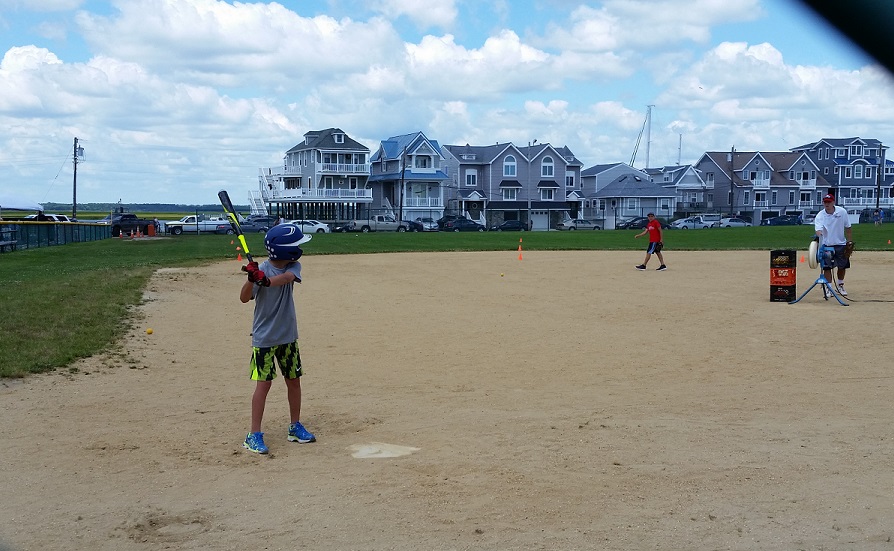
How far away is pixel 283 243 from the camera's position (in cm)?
718

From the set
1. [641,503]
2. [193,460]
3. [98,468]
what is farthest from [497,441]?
[98,468]

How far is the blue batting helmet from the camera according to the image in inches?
Answer: 283

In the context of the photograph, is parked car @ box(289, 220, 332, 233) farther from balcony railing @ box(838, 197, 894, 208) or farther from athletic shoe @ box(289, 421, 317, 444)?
balcony railing @ box(838, 197, 894, 208)

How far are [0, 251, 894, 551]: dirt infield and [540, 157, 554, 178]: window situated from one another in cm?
8501

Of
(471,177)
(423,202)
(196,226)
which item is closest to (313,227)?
(196,226)

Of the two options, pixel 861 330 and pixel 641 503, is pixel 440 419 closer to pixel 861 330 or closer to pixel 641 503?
pixel 641 503

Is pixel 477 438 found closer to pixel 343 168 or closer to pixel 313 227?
pixel 313 227

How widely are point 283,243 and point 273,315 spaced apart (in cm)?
60

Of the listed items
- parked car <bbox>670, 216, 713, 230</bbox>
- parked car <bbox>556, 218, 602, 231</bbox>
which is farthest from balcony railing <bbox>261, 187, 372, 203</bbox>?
parked car <bbox>670, 216, 713, 230</bbox>

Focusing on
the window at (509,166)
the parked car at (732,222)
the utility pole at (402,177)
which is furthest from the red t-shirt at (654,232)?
the window at (509,166)

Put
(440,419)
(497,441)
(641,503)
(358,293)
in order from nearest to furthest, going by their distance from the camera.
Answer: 1. (641,503)
2. (497,441)
3. (440,419)
4. (358,293)

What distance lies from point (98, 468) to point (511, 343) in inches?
271

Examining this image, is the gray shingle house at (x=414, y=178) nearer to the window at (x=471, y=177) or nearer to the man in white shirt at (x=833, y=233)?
the window at (x=471, y=177)

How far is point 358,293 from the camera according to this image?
18.9m
